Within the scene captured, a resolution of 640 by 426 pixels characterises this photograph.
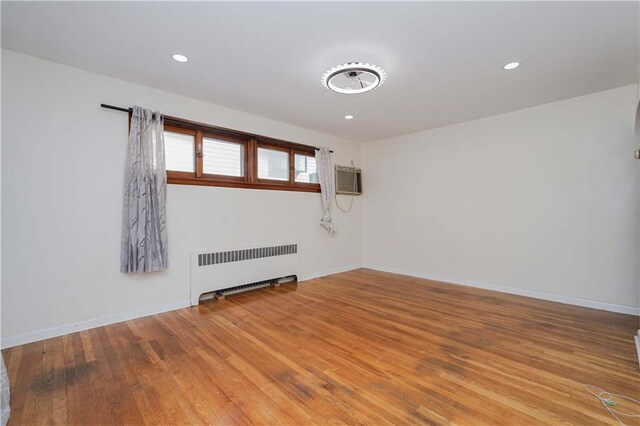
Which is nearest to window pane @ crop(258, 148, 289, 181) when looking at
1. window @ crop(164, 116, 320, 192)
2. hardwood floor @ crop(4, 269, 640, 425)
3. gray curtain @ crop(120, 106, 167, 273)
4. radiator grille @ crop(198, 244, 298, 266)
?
window @ crop(164, 116, 320, 192)

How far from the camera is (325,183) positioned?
16.2ft

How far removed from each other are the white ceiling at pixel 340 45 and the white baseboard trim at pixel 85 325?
2.49 m

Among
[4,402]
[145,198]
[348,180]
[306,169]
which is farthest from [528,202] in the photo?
[4,402]

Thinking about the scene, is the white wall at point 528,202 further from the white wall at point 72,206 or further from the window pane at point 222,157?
the white wall at point 72,206

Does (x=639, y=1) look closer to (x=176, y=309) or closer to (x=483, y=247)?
(x=483, y=247)

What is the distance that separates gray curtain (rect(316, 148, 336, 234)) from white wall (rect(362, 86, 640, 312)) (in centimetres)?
120

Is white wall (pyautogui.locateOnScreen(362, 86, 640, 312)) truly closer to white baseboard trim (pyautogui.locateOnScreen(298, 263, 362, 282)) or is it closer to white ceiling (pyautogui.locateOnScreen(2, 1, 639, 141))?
white ceiling (pyautogui.locateOnScreen(2, 1, 639, 141))

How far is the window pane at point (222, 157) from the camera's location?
3.63 m

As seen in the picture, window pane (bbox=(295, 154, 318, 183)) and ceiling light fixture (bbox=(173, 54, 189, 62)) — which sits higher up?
ceiling light fixture (bbox=(173, 54, 189, 62))

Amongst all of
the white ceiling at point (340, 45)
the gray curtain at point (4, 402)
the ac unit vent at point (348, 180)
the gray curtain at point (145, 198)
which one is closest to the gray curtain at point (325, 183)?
the ac unit vent at point (348, 180)

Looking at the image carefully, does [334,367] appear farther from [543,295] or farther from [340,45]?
[543,295]

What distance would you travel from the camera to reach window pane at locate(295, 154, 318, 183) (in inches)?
187

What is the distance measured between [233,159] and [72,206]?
185cm

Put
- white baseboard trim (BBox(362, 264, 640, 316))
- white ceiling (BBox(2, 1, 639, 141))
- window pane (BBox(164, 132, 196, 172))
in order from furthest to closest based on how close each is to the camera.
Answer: window pane (BBox(164, 132, 196, 172)) < white baseboard trim (BBox(362, 264, 640, 316)) < white ceiling (BBox(2, 1, 639, 141))
